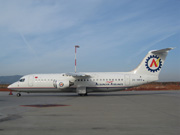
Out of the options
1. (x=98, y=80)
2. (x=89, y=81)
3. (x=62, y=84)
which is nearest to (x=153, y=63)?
(x=98, y=80)

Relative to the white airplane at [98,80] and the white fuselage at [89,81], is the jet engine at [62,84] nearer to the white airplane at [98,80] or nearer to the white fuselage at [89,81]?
the white airplane at [98,80]

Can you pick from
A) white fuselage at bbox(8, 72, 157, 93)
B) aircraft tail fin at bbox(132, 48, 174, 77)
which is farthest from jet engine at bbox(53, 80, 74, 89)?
aircraft tail fin at bbox(132, 48, 174, 77)

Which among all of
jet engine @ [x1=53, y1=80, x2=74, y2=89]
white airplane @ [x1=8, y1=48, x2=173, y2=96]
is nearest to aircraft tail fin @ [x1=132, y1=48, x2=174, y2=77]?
white airplane @ [x1=8, y1=48, x2=173, y2=96]

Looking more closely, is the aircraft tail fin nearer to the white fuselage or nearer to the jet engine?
the white fuselage

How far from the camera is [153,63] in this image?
2298cm

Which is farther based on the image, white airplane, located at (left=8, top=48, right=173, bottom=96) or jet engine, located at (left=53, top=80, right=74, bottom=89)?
white airplane, located at (left=8, top=48, right=173, bottom=96)

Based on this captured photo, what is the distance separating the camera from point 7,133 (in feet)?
18.8

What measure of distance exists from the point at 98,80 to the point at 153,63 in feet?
24.2

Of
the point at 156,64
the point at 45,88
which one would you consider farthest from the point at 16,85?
the point at 156,64

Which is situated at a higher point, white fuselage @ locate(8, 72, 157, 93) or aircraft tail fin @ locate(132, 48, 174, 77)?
aircraft tail fin @ locate(132, 48, 174, 77)

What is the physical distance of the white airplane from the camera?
2277 centimetres

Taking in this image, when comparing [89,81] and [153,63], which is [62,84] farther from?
[153,63]

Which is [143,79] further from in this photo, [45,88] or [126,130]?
[126,130]

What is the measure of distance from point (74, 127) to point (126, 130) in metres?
1.86
